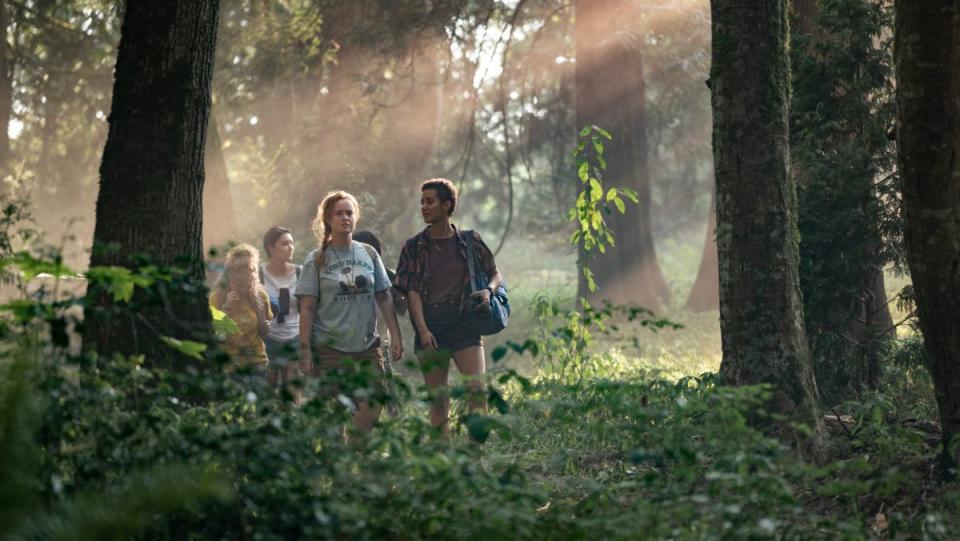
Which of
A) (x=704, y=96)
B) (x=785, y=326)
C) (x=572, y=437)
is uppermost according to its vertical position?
(x=704, y=96)

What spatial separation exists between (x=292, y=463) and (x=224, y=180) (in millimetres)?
14604

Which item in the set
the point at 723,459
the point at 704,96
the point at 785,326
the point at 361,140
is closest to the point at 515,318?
the point at 361,140

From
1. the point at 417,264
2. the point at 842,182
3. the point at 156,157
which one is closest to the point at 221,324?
the point at 156,157

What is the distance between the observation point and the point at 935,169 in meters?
6.36

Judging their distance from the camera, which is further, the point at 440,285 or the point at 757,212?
the point at 440,285

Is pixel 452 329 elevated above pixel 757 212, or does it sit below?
below

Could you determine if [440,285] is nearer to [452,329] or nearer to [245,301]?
[452,329]

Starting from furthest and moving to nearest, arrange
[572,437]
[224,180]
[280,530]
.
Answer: [224,180] → [572,437] → [280,530]

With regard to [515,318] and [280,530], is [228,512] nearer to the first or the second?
[280,530]

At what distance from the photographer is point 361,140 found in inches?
847

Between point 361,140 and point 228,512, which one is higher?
point 361,140

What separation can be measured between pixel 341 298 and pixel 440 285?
0.74m

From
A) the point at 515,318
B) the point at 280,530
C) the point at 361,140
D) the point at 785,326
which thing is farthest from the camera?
the point at 515,318

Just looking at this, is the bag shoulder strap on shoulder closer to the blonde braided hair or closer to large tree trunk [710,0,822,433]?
the blonde braided hair
